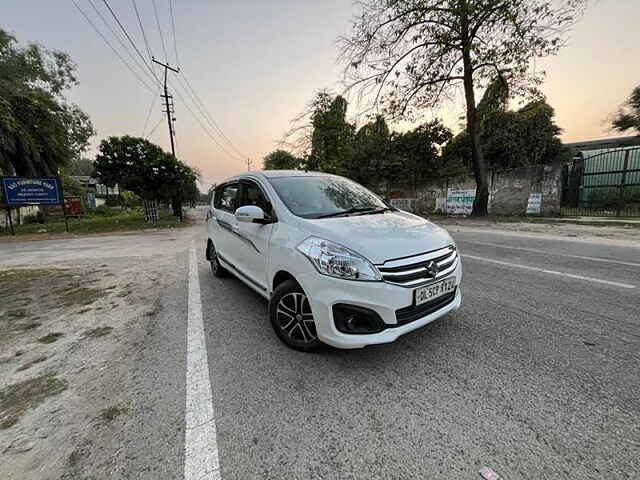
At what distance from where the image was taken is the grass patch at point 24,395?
1710 millimetres

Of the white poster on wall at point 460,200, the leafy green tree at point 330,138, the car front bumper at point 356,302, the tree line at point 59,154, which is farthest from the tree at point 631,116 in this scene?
the tree line at point 59,154

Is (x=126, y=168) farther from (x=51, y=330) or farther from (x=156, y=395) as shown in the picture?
Answer: (x=156, y=395)

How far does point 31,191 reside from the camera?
12.1 metres

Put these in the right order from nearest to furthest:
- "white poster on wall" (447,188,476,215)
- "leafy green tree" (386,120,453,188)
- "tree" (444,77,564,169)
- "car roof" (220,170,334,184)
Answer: "car roof" (220,170,334,184) → "white poster on wall" (447,188,476,215) → "leafy green tree" (386,120,453,188) → "tree" (444,77,564,169)

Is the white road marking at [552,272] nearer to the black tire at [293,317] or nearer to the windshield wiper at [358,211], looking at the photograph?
the windshield wiper at [358,211]

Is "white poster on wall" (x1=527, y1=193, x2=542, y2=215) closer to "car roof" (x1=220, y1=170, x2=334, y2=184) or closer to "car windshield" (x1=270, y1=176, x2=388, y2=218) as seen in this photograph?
"car windshield" (x1=270, y1=176, x2=388, y2=218)

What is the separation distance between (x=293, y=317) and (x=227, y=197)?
2.37m

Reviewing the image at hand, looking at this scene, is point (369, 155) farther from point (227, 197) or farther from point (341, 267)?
point (341, 267)

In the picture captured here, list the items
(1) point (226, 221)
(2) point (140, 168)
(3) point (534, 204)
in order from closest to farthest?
1. (1) point (226, 221)
2. (3) point (534, 204)
3. (2) point (140, 168)

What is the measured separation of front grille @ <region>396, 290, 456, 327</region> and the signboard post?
17026mm

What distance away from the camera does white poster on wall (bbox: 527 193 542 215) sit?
1288 cm

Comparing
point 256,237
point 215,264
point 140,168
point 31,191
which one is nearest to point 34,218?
point 31,191

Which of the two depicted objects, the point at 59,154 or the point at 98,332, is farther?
the point at 59,154

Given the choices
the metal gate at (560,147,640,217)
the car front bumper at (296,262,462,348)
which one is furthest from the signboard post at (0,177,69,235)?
the metal gate at (560,147,640,217)
